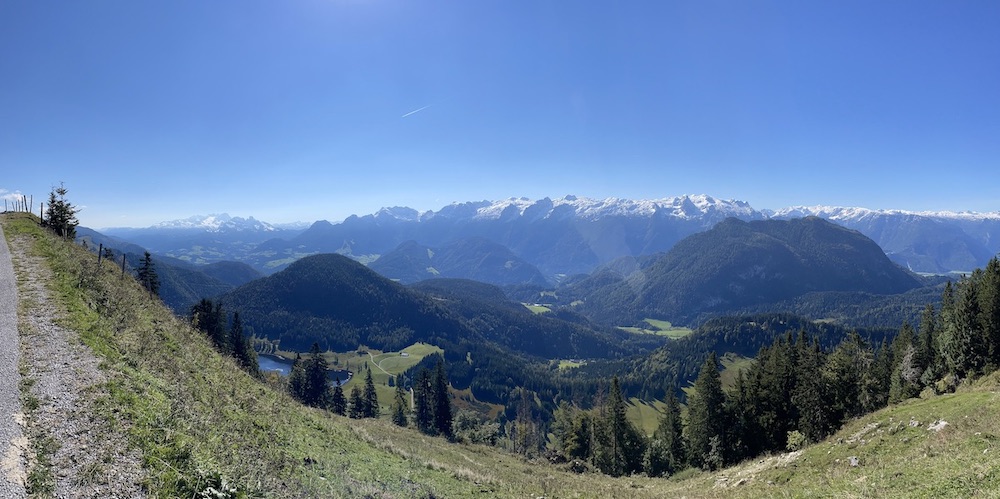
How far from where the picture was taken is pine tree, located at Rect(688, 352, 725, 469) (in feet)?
181

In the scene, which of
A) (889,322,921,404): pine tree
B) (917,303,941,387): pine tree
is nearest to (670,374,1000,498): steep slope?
(889,322,921,404): pine tree

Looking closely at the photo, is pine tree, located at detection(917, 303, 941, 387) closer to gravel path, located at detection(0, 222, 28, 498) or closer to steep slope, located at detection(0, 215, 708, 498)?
steep slope, located at detection(0, 215, 708, 498)

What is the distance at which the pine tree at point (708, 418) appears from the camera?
55.3 meters

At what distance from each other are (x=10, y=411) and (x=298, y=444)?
1116 centimetres

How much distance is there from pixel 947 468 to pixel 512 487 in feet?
63.7

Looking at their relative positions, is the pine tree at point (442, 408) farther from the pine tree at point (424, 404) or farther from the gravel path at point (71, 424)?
the gravel path at point (71, 424)

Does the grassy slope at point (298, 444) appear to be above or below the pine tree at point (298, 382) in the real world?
→ above

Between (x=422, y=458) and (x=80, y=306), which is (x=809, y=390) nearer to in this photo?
(x=422, y=458)

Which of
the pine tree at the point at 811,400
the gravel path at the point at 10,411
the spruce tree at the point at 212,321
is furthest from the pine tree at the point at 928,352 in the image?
the spruce tree at the point at 212,321

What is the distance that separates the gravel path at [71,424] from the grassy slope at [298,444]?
48 cm

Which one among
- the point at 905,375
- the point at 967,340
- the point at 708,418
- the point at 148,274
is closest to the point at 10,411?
the point at 708,418

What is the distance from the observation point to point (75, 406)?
13383 mm

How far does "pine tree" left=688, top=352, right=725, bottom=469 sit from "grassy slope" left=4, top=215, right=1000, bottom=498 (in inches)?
1037

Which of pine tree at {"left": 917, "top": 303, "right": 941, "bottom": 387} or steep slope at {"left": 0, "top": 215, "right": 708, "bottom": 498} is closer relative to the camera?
steep slope at {"left": 0, "top": 215, "right": 708, "bottom": 498}
